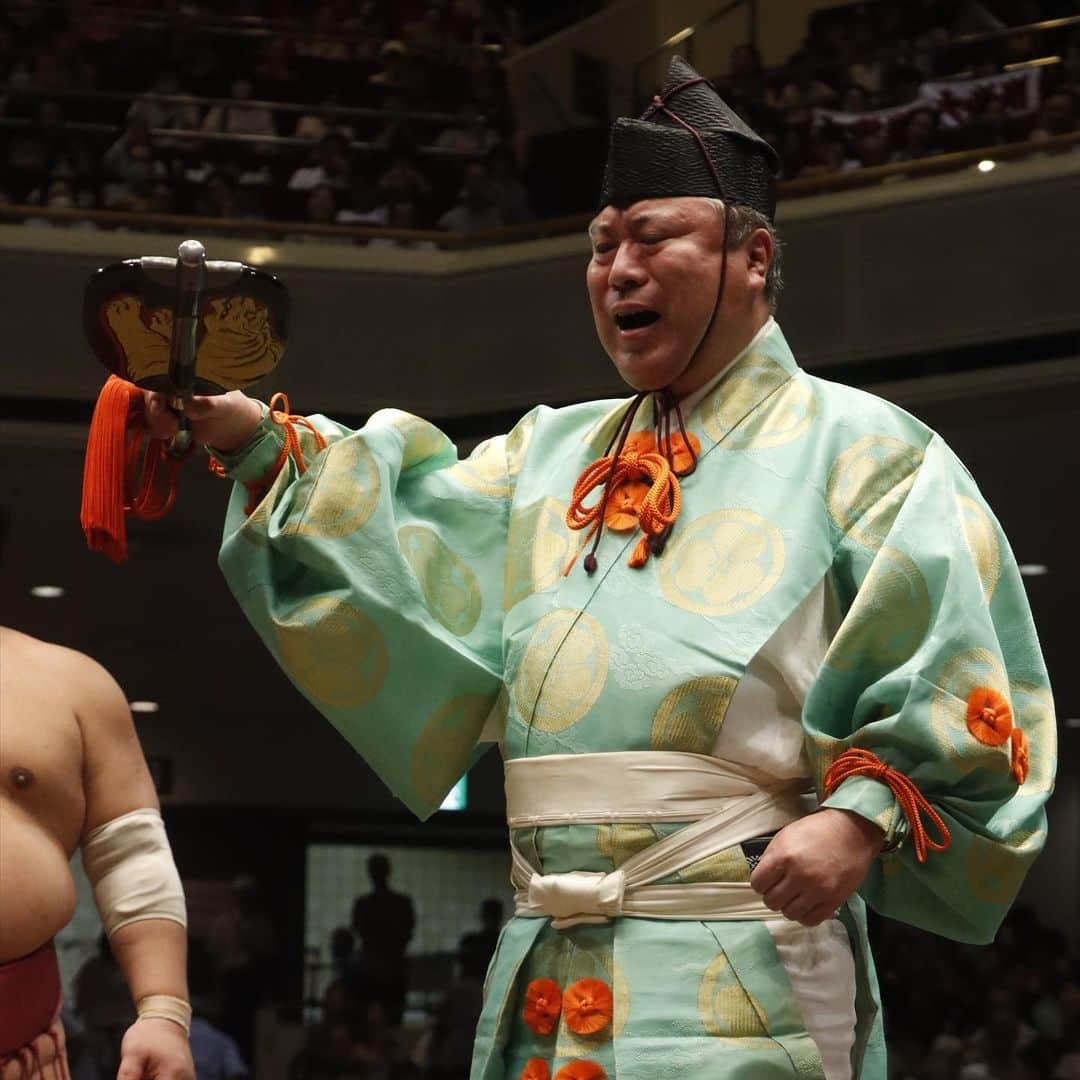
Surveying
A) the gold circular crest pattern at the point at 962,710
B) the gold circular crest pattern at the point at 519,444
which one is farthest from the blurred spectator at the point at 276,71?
the gold circular crest pattern at the point at 962,710

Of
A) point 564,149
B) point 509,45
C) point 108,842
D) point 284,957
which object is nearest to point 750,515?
point 108,842

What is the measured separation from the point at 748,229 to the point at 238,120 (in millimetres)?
5181

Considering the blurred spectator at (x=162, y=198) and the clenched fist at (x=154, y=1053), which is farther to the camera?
the blurred spectator at (x=162, y=198)

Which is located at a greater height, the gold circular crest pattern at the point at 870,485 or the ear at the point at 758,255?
the ear at the point at 758,255

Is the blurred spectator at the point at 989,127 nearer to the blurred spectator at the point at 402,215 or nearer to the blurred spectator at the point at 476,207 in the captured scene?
the blurred spectator at the point at 476,207

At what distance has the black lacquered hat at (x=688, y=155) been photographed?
1916 mm

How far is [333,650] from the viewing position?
Answer: 1.88m

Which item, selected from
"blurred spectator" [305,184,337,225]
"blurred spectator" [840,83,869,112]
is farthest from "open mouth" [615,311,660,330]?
"blurred spectator" [305,184,337,225]

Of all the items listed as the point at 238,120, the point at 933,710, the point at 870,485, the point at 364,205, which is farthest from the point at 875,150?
the point at 933,710

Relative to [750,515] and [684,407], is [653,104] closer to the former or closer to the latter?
[684,407]

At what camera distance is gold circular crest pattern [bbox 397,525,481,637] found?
1.95 m

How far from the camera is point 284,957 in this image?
28.7ft

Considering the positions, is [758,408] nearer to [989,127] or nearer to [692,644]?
[692,644]

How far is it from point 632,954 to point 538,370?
15.1ft
